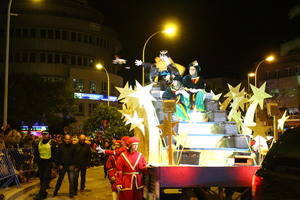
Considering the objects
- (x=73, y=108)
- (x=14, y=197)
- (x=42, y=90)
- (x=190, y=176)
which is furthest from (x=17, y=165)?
(x=73, y=108)

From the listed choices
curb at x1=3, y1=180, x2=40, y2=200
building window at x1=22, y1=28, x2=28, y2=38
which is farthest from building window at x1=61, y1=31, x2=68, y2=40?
curb at x1=3, y1=180, x2=40, y2=200

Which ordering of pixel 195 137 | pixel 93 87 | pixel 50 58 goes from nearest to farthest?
pixel 195 137 < pixel 50 58 < pixel 93 87

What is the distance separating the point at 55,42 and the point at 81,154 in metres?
50.6

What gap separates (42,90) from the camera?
49000 millimetres

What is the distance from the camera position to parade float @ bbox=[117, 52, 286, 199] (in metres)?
8.09

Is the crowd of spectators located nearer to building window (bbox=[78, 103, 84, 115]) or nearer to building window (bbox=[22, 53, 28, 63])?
building window (bbox=[78, 103, 84, 115])

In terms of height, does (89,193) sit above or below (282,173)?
below

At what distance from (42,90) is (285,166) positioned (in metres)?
46.0

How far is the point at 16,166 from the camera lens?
15305mm

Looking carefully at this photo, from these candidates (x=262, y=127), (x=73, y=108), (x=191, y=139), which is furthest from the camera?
(x=73, y=108)

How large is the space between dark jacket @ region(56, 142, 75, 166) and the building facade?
48999mm

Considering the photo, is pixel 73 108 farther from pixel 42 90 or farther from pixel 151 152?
pixel 151 152

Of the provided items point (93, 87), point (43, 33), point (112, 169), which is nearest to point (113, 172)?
point (112, 169)

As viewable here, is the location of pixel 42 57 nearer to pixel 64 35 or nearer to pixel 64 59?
pixel 64 59
